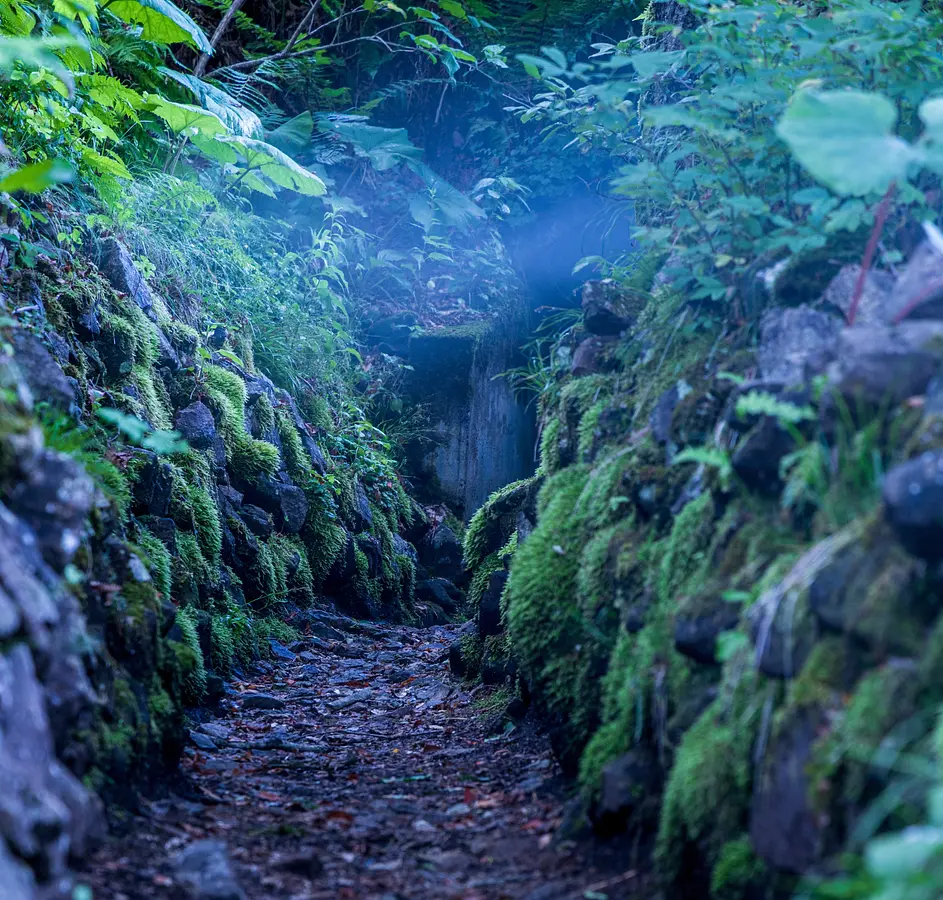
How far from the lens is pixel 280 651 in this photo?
6.10 m

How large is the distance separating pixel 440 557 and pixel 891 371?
834 centimetres

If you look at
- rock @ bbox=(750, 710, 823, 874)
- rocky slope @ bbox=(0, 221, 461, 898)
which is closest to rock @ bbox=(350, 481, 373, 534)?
rocky slope @ bbox=(0, 221, 461, 898)

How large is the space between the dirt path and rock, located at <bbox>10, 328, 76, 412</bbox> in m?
1.43

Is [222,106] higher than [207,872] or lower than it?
higher

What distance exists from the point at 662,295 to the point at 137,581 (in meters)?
2.40

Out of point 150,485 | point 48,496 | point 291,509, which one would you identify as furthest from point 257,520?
point 48,496

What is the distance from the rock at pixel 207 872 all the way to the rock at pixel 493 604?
115 inches

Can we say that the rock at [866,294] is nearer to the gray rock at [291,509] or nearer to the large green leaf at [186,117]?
the gray rock at [291,509]

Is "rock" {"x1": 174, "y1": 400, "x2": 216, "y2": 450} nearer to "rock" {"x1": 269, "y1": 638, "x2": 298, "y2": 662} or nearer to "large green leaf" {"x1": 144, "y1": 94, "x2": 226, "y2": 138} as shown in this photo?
"rock" {"x1": 269, "y1": 638, "x2": 298, "y2": 662}

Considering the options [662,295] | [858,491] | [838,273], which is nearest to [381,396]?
[662,295]

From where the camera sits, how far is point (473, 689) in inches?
197

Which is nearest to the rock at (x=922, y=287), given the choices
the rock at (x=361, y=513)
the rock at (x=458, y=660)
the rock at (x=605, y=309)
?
the rock at (x=605, y=309)

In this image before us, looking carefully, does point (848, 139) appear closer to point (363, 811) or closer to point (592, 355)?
point (592, 355)

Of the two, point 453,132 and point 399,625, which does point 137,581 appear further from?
point 453,132
